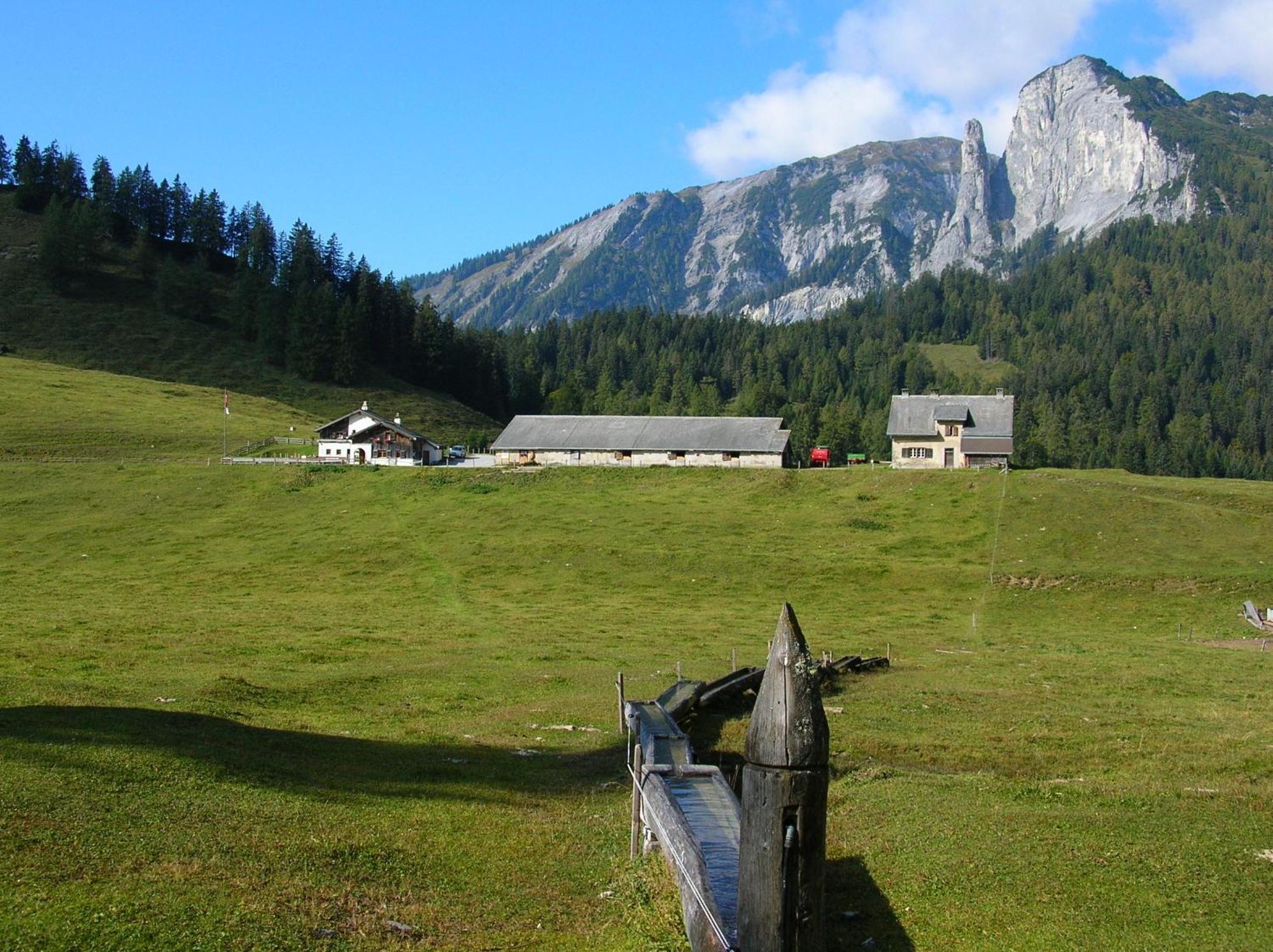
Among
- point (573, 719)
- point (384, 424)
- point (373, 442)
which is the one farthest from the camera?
point (384, 424)

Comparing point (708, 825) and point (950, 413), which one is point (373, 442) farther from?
point (708, 825)

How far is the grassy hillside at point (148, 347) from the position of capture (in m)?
146

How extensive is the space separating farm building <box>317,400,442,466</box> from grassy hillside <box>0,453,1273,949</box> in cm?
3465

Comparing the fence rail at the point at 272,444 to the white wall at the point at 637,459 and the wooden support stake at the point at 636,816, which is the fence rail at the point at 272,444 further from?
the wooden support stake at the point at 636,816

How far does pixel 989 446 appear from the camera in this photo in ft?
343

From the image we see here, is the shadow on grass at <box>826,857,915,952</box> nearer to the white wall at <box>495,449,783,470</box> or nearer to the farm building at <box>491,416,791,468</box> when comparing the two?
the white wall at <box>495,449,783,470</box>

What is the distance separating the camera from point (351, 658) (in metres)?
36.2

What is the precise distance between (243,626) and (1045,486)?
59.7 m

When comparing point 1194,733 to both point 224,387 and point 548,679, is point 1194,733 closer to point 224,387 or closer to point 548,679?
point 548,679

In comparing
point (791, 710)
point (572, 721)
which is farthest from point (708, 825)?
point (572, 721)

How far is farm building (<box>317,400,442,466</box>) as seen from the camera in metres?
109

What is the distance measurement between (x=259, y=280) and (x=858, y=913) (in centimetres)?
17481

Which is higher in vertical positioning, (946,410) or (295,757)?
(946,410)

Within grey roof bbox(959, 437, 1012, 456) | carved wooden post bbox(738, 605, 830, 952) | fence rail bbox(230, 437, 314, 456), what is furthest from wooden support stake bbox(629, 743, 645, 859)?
fence rail bbox(230, 437, 314, 456)
